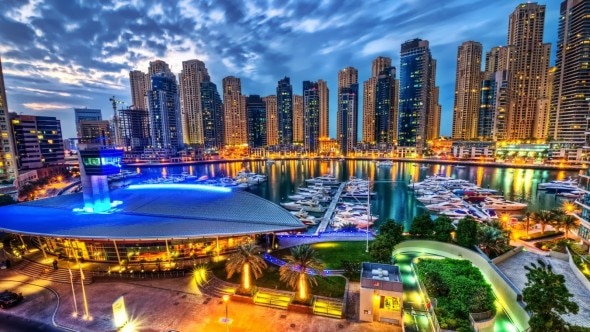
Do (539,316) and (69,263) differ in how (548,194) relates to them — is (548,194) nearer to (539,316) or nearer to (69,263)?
(539,316)

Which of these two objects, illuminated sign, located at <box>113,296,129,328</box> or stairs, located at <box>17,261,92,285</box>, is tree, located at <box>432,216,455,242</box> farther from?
stairs, located at <box>17,261,92,285</box>

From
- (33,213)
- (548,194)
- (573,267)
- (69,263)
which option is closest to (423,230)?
(573,267)

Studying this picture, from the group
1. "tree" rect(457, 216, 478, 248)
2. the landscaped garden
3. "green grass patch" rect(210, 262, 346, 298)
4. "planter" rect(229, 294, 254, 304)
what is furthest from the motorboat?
"planter" rect(229, 294, 254, 304)

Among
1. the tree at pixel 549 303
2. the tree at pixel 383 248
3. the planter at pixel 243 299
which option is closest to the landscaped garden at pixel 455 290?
the tree at pixel 383 248

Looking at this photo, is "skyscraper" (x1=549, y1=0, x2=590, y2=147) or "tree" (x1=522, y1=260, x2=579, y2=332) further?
"skyscraper" (x1=549, y1=0, x2=590, y2=147)

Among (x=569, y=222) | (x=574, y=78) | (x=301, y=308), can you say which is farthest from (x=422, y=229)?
(x=574, y=78)

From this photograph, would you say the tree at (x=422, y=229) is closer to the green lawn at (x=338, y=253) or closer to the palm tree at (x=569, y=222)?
the green lawn at (x=338, y=253)
